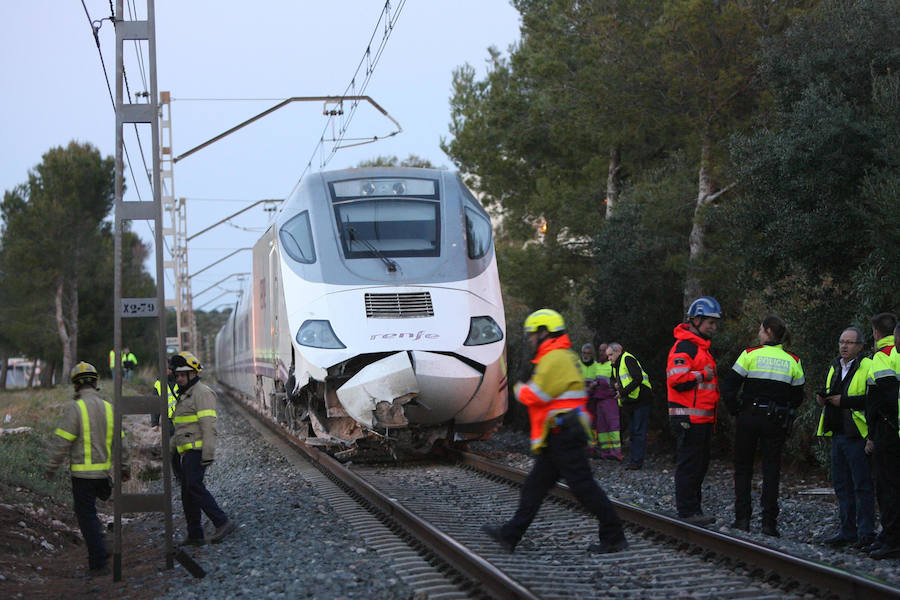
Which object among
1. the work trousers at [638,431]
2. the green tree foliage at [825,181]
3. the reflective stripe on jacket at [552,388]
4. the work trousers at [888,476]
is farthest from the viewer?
the work trousers at [638,431]

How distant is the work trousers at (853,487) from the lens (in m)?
7.09

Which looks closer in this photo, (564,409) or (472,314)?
(564,409)

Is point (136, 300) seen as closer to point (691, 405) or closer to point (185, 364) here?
point (185, 364)

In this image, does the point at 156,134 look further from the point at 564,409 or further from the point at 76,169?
the point at 76,169

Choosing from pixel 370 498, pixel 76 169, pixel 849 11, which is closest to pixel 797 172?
pixel 849 11

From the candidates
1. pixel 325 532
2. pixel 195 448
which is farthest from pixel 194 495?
pixel 325 532

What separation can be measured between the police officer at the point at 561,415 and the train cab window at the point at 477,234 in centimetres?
553

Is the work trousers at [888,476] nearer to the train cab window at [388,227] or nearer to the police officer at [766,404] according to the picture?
the police officer at [766,404]

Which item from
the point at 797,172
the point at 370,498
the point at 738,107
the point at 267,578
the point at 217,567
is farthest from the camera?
the point at 738,107

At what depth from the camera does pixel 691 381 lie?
7.61 metres

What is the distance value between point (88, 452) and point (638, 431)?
7505 millimetres

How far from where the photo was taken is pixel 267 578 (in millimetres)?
6293

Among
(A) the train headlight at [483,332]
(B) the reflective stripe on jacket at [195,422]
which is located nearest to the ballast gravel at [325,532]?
(B) the reflective stripe on jacket at [195,422]

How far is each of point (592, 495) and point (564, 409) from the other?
606 millimetres
